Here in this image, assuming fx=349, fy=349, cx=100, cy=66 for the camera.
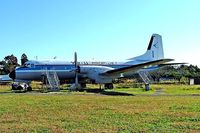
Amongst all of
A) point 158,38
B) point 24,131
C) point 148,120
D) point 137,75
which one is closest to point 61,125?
point 24,131

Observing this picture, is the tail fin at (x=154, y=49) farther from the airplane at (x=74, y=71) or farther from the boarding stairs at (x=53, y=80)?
the boarding stairs at (x=53, y=80)

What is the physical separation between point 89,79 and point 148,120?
99.8 feet

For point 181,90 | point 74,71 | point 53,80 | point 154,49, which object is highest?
point 154,49

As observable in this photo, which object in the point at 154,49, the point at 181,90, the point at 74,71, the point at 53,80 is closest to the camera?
the point at 181,90

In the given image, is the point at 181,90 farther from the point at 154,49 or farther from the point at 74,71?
the point at 154,49

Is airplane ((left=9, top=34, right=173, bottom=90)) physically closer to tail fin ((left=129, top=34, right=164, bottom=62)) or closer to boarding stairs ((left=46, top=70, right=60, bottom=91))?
boarding stairs ((left=46, top=70, right=60, bottom=91))

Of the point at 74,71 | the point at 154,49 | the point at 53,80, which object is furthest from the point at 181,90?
the point at 154,49

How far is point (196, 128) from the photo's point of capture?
9.89 meters

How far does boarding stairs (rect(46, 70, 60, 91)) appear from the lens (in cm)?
3684

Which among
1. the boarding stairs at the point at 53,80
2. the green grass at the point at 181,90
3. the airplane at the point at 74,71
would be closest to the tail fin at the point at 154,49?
the green grass at the point at 181,90

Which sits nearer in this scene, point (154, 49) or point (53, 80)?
point (53, 80)

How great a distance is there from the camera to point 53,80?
126 feet

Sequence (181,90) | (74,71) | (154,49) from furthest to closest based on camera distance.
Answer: (154,49) → (74,71) → (181,90)

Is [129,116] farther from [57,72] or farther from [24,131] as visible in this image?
[57,72]
